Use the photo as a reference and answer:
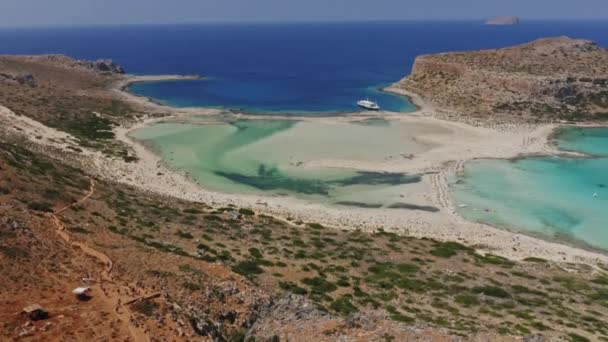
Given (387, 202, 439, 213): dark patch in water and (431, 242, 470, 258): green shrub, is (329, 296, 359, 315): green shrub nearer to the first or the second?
(431, 242, 470, 258): green shrub

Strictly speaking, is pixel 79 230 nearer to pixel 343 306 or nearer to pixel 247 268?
pixel 247 268

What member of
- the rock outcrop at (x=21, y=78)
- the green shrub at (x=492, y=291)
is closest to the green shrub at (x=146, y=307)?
the green shrub at (x=492, y=291)

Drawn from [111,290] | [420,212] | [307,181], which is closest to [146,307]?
[111,290]

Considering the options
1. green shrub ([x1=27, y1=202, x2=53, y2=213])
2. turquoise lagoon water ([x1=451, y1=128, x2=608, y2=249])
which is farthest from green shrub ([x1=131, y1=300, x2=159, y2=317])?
turquoise lagoon water ([x1=451, y1=128, x2=608, y2=249])

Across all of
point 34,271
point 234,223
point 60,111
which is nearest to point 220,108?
point 60,111

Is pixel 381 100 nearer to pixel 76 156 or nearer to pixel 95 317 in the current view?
pixel 76 156

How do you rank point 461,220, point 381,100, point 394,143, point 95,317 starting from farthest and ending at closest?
1. point 381,100
2. point 394,143
3. point 461,220
4. point 95,317

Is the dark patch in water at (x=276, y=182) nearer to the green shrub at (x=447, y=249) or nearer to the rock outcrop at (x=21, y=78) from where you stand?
the green shrub at (x=447, y=249)
